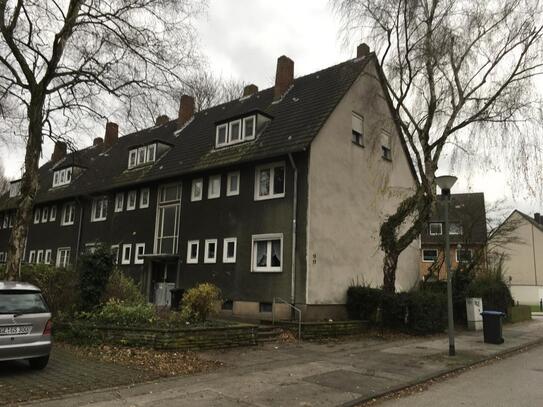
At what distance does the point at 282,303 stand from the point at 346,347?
12.8 feet

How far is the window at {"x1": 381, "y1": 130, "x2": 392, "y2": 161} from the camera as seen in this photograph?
77.0ft

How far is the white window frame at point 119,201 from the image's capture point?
88.0 ft

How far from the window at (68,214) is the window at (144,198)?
6.69m

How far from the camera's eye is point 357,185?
70.1 ft

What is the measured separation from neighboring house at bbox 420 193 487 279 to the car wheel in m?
14.5

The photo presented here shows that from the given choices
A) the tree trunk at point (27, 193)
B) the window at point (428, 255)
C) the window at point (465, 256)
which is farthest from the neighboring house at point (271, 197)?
the window at point (428, 255)

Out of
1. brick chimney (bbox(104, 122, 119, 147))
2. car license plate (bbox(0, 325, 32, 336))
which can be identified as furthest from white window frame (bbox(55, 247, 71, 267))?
car license plate (bbox(0, 325, 32, 336))

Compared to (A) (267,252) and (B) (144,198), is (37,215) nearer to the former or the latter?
(B) (144,198)

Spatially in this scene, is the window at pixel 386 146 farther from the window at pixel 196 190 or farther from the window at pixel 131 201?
the window at pixel 131 201

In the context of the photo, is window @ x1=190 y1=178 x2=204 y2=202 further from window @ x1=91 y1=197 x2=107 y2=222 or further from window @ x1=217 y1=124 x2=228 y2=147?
window @ x1=91 y1=197 x2=107 y2=222

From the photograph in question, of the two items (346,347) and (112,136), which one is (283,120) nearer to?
(346,347)

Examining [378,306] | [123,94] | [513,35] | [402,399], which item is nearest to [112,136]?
[123,94]

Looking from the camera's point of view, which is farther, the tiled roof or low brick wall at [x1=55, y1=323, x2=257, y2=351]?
the tiled roof

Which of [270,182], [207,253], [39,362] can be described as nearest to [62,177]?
[207,253]
